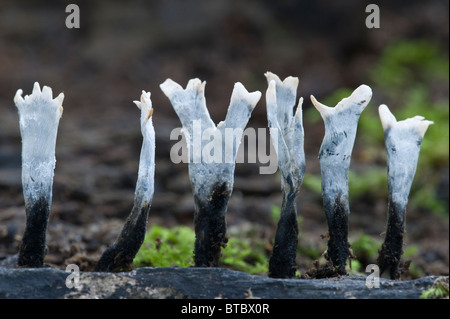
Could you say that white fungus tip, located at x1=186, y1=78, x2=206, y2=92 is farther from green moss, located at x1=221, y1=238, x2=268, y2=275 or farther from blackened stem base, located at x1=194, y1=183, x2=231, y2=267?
green moss, located at x1=221, y1=238, x2=268, y2=275

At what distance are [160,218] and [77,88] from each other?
5.20 m

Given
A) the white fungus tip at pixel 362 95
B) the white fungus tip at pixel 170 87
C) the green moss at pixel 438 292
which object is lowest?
the green moss at pixel 438 292

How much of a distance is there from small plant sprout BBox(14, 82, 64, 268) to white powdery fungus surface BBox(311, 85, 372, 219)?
137 cm

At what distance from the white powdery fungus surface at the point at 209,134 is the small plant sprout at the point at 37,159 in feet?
2.03

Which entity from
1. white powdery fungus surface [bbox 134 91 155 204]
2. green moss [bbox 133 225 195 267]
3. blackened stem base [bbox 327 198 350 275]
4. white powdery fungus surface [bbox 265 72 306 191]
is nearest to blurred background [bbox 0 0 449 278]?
green moss [bbox 133 225 195 267]

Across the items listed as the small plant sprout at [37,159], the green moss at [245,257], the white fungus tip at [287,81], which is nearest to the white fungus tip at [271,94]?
the white fungus tip at [287,81]

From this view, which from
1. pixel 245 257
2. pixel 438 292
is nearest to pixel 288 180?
pixel 438 292

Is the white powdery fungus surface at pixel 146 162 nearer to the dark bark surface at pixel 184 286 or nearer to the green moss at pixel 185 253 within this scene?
the dark bark surface at pixel 184 286

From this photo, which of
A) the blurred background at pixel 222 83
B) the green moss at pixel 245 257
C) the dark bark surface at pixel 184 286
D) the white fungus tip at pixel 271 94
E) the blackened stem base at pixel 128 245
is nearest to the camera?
the dark bark surface at pixel 184 286

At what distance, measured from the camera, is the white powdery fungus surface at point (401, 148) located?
283 cm

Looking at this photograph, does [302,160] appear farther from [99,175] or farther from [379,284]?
[99,175]

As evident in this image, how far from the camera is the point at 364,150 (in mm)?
7637

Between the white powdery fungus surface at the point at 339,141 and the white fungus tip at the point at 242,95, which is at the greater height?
the white fungus tip at the point at 242,95
